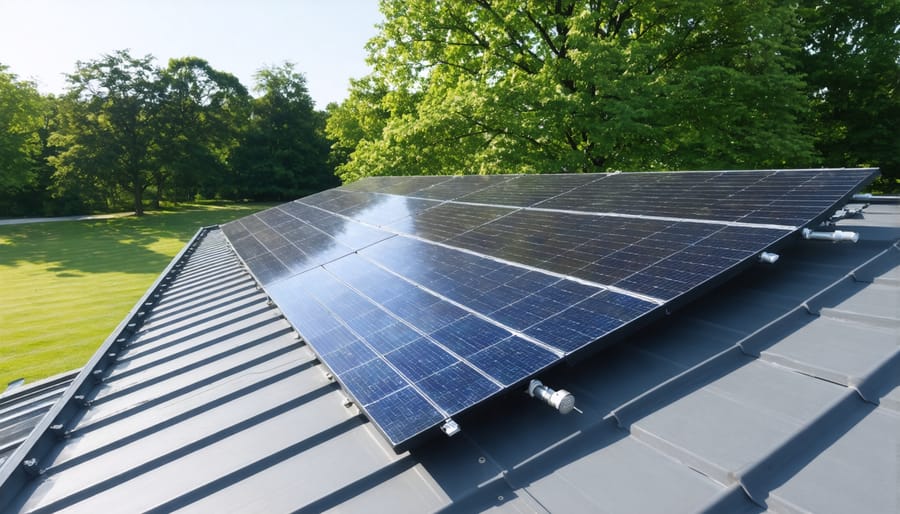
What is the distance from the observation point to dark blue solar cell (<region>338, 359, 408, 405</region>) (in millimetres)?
2928

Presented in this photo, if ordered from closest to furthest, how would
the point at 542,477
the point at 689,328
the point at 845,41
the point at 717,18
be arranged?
the point at 542,477 → the point at 689,328 → the point at 717,18 → the point at 845,41

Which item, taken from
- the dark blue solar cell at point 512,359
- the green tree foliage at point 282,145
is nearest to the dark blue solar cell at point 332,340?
the dark blue solar cell at point 512,359

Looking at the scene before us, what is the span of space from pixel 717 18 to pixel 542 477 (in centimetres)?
2345

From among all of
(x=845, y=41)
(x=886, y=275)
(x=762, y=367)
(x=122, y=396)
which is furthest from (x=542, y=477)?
(x=845, y=41)

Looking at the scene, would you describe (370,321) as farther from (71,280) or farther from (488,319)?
(71,280)

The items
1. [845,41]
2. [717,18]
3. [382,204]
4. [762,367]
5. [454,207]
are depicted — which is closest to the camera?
[762,367]

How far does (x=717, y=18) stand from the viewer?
18.9m

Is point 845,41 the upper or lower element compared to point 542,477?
upper

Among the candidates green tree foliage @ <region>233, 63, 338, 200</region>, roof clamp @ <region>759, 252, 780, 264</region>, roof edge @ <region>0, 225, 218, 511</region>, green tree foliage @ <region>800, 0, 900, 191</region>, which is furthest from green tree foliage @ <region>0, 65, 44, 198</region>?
green tree foliage @ <region>800, 0, 900, 191</region>

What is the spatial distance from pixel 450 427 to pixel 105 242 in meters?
51.7

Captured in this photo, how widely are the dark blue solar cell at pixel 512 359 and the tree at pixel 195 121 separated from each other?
6598 centimetres

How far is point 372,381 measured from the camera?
3119 mm

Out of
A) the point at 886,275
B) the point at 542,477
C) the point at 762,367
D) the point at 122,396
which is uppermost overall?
the point at 886,275

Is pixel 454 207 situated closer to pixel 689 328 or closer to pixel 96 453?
pixel 689 328
